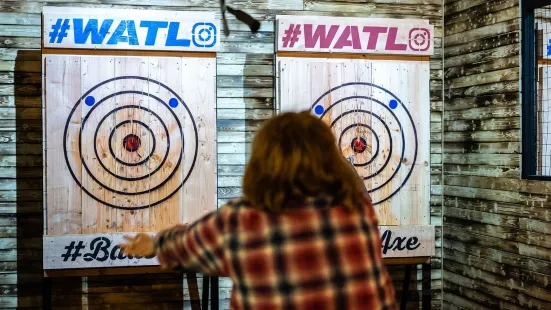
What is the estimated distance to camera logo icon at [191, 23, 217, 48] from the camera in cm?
459

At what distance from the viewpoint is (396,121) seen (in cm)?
495

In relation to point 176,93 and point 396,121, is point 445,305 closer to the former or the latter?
point 396,121

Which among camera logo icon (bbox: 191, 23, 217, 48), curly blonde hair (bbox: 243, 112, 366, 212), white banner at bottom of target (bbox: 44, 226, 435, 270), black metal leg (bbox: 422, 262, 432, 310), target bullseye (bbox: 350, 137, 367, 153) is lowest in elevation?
black metal leg (bbox: 422, 262, 432, 310)

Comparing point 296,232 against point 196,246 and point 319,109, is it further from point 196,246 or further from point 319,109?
point 319,109

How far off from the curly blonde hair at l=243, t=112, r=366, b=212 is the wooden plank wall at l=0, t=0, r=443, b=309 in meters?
2.98

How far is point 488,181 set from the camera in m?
4.84

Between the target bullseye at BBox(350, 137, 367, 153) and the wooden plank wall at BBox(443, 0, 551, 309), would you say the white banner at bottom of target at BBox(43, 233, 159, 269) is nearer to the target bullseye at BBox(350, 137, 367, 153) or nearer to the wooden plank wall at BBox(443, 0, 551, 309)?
the target bullseye at BBox(350, 137, 367, 153)

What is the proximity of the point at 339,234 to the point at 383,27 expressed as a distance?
3.11 m

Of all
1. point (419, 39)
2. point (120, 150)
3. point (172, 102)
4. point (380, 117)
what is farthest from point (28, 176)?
→ point (419, 39)

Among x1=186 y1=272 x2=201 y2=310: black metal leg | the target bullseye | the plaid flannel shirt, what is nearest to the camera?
the plaid flannel shirt

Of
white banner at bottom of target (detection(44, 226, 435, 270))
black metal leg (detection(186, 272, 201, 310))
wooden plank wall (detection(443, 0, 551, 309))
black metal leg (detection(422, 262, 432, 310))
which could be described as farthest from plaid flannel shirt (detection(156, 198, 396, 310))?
black metal leg (detection(422, 262, 432, 310))

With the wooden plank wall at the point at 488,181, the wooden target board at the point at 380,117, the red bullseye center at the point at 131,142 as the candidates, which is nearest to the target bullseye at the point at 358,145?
the wooden target board at the point at 380,117

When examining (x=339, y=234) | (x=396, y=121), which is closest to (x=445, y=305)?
(x=396, y=121)

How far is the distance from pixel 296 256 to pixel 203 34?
2.87m
